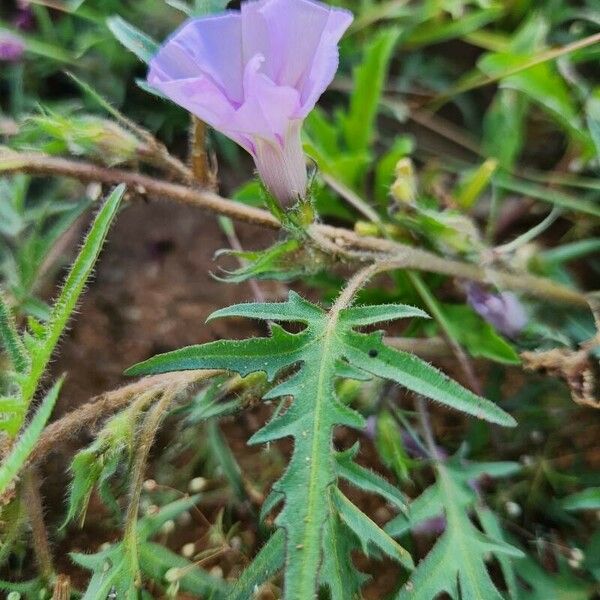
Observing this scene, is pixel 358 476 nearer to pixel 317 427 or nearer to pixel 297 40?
pixel 317 427

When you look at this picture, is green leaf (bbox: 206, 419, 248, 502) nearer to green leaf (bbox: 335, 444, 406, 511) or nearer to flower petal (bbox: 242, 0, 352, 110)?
green leaf (bbox: 335, 444, 406, 511)

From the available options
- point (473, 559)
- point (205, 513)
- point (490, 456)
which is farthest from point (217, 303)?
point (473, 559)

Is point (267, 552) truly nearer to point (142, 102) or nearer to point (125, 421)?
point (125, 421)

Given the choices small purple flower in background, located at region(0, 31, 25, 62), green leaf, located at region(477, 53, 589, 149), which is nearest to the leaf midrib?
green leaf, located at region(477, 53, 589, 149)

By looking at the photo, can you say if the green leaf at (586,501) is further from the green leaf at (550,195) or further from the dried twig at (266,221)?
the green leaf at (550,195)

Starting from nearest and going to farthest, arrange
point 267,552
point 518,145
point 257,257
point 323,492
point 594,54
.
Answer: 1. point 323,492
2. point 267,552
3. point 257,257
4. point 594,54
5. point 518,145

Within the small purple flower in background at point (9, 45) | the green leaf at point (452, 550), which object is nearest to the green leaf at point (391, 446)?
the green leaf at point (452, 550)

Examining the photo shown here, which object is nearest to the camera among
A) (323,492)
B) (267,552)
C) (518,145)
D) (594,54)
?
(323,492)
